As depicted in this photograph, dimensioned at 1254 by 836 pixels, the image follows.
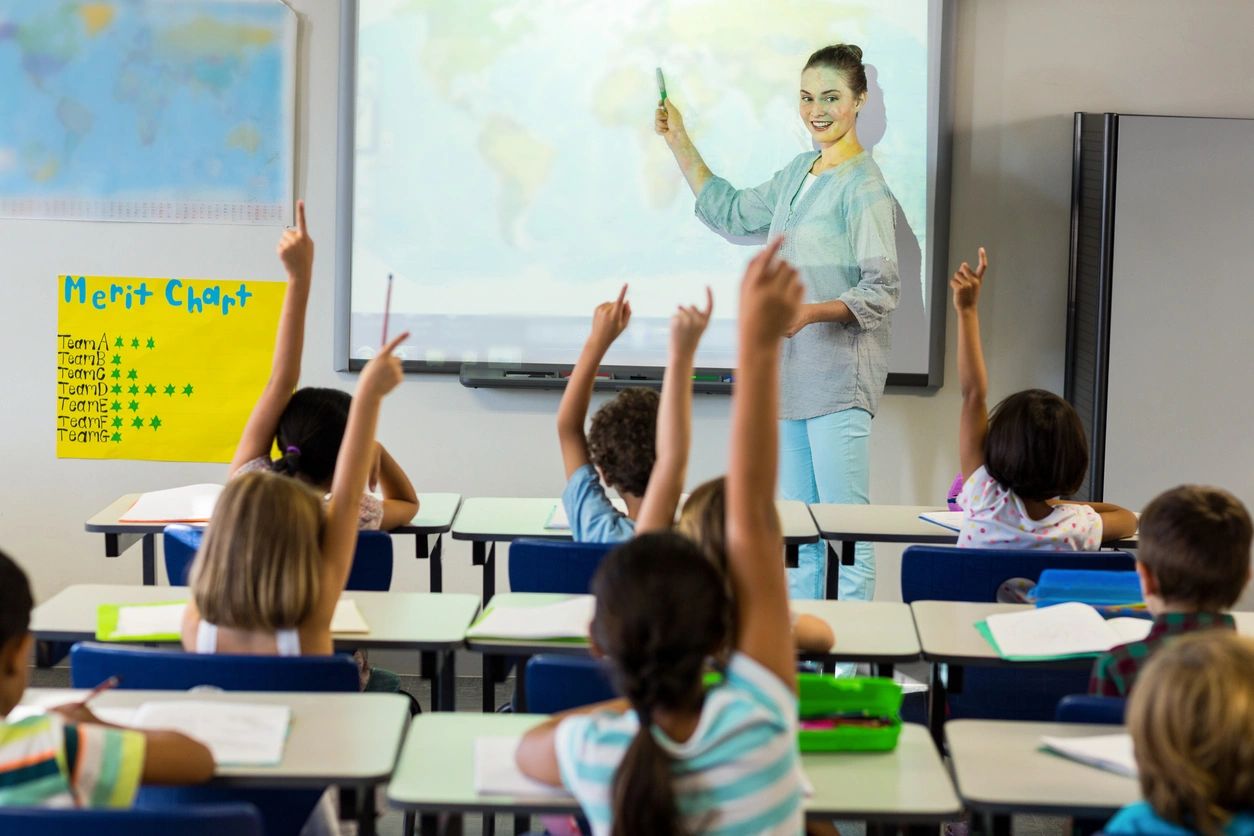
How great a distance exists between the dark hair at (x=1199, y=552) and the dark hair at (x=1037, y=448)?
85 cm

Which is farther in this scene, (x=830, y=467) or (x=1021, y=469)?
(x=830, y=467)

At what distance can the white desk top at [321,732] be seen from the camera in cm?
173

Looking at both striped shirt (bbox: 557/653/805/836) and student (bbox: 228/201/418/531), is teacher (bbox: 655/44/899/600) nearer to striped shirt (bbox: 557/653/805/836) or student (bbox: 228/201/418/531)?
student (bbox: 228/201/418/531)

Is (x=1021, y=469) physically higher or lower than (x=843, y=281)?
lower

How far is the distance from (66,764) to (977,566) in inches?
75.2

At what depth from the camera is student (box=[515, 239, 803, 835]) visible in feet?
4.77

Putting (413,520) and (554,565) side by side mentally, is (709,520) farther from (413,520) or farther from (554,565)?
(413,520)

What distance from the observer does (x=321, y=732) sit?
1868 mm

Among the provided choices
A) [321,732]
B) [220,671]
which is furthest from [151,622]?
[321,732]

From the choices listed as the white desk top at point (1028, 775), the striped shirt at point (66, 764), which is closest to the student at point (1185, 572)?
the white desk top at point (1028, 775)

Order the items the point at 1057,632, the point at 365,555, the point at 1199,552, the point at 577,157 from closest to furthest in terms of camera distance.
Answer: the point at 1199,552, the point at 1057,632, the point at 365,555, the point at 577,157

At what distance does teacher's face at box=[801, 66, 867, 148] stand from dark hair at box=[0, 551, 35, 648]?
3.35m

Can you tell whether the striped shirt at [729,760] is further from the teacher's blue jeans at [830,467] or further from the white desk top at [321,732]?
the teacher's blue jeans at [830,467]

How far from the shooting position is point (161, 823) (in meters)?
1.47
